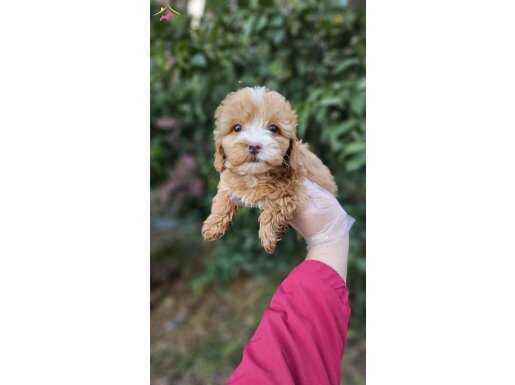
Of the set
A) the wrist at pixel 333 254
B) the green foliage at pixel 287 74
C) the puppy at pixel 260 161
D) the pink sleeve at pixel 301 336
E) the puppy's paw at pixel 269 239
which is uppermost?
the green foliage at pixel 287 74

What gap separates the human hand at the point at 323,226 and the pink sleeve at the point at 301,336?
0.06 ft

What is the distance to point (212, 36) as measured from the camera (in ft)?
3.88

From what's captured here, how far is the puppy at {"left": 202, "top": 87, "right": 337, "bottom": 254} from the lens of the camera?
2.11 ft

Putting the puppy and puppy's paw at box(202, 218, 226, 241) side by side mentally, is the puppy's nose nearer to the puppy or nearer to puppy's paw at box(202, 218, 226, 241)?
the puppy

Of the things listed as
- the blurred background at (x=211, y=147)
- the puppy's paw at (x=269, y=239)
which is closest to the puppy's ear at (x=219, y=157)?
the puppy's paw at (x=269, y=239)

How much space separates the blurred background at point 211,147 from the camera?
1217 millimetres

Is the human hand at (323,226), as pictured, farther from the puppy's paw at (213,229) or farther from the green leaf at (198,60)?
the green leaf at (198,60)

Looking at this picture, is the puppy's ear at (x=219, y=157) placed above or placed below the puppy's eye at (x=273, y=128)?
below

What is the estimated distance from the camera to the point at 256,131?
641mm

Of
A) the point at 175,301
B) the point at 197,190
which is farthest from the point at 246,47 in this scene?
the point at 175,301

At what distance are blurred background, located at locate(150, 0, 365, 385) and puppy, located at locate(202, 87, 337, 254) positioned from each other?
27 centimetres

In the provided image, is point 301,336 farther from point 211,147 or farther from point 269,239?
point 211,147

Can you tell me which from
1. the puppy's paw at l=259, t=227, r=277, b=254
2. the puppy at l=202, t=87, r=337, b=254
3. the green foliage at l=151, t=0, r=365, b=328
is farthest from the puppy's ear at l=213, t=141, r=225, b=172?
the green foliage at l=151, t=0, r=365, b=328
